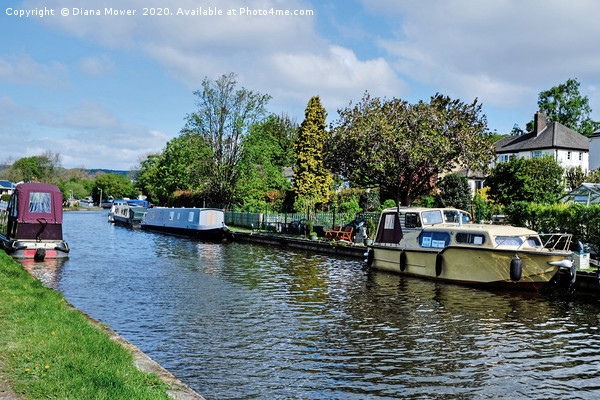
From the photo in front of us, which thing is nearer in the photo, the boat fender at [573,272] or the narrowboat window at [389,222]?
the boat fender at [573,272]

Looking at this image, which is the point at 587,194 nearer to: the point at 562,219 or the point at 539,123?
the point at 562,219

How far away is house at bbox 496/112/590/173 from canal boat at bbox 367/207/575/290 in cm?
5093

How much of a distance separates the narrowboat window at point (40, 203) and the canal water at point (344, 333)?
4.76m

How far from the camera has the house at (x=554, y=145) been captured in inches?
2852

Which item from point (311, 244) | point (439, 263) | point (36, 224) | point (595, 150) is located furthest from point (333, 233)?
point (595, 150)

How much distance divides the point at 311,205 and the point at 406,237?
79.5 ft

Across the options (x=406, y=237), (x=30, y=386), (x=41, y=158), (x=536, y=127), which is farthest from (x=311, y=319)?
(x=41, y=158)

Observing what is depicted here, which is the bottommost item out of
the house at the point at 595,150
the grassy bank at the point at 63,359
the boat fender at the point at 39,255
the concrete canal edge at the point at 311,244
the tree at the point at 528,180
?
the boat fender at the point at 39,255

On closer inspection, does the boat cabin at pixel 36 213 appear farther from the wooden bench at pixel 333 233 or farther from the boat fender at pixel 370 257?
the wooden bench at pixel 333 233

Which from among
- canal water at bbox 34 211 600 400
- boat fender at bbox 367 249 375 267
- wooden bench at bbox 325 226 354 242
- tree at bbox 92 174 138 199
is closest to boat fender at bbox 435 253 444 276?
canal water at bbox 34 211 600 400

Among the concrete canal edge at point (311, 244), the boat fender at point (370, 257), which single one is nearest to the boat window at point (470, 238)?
the boat fender at point (370, 257)

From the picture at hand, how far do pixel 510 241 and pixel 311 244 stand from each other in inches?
657

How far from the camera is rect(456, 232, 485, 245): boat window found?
68.2 feet

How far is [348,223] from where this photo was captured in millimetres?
38500
